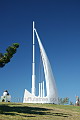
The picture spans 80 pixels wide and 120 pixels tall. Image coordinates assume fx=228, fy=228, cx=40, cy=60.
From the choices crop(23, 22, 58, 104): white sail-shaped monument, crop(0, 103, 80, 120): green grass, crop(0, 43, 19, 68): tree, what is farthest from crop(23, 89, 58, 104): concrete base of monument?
crop(0, 43, 19, 68): tree

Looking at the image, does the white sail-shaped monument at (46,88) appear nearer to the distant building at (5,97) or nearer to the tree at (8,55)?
the distant building at (5,97)

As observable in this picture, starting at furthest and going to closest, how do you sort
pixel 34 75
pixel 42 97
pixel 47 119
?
pixel 34 75 < pixel 42 97 < pixel 47 119

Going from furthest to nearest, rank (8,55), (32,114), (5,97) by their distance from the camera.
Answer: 1. (5,97)
2. (8,55)
3. (32,114)

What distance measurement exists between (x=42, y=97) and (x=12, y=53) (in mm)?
16451

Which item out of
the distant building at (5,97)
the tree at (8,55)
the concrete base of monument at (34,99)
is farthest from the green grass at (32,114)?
the concrete base of monument at (34,99)

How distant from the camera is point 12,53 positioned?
17.5 m

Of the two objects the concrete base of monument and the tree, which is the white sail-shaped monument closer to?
the concrete base of monument

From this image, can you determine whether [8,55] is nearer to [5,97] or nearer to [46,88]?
[5,97]

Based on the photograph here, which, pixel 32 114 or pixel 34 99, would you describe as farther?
pixel 34 99

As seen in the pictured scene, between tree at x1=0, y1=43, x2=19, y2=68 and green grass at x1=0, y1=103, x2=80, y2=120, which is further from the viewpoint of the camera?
tree at x1=0, y1=43, x2=19, y2=68

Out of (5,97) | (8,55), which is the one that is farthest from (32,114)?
(5,97)

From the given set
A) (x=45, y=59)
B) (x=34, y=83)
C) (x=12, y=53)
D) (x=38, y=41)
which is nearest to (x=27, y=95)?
(x=34, y=83)

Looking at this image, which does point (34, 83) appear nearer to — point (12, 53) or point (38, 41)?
point (38, 41)

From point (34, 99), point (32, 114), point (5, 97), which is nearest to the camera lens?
point (32, 114)
